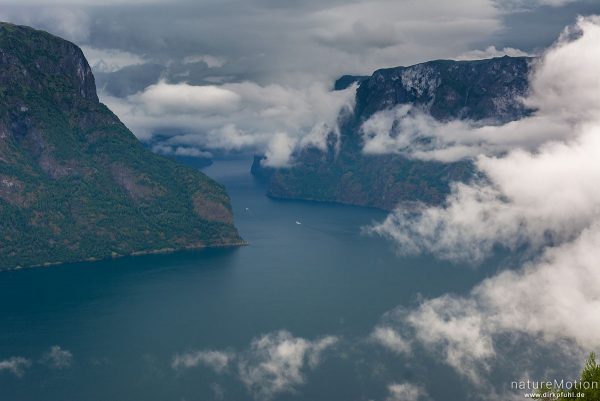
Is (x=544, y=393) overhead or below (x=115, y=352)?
overhead

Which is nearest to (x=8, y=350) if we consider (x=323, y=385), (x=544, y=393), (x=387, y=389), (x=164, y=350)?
(x=164, y=350)

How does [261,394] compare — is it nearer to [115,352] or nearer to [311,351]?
[311,351]

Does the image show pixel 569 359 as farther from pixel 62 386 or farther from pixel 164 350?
pixel 62 386

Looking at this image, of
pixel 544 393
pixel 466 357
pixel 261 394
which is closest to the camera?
pixel 544 393

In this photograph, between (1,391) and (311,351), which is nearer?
(1,391)

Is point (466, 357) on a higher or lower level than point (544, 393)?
lower

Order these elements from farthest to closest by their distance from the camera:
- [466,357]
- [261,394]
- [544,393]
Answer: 1. [466,357]
2. [261,394]
3. [544,393]

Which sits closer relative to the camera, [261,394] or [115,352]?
[261,394]

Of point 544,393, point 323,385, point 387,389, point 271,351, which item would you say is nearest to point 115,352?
point 271,351
